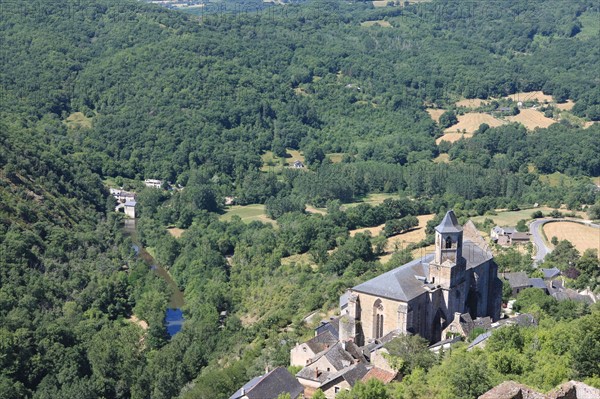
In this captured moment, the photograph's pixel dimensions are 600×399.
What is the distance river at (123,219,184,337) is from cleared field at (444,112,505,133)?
7068 cm

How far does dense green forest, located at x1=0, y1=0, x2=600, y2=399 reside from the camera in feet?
202

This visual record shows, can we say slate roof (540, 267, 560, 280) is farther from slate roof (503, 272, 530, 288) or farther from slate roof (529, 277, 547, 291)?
slate roof (503, 272, 530, 288)

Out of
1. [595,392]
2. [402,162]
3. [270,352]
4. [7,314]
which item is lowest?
[402,162]

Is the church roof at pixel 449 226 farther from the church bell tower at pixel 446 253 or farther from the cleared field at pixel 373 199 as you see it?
the cleared field at pixel 373 199

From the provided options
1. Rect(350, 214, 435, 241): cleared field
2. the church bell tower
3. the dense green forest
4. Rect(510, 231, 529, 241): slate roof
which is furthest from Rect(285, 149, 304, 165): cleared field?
the church bell tower

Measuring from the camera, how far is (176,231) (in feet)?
359

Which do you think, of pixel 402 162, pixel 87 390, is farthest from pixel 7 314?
pixel 402 162

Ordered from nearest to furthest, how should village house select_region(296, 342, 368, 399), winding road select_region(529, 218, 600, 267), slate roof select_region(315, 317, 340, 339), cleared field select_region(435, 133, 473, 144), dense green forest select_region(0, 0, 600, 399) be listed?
village house select_region(296, 342, 368, 399), slate roof select_region(315, 317, 340, 339), dense green forest select_region(0, 0, 600, 399), winding road select_region(529, 218, 600, 267), cleared field select_region(435, 133, 473, 144)

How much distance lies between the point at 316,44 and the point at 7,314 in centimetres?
13622

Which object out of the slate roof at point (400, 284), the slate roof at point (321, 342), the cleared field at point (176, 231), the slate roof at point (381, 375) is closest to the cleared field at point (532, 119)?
the cleared field at point (176, 231)

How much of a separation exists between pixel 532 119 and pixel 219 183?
6407 centimetres

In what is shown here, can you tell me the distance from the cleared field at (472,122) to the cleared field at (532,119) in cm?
369

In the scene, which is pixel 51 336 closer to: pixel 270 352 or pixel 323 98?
pixel 270 352

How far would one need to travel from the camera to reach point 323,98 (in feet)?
570
